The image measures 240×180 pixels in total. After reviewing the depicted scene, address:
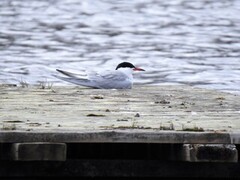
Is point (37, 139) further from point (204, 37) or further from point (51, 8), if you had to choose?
point (51, 8)

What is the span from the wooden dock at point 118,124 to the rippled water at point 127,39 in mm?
4965

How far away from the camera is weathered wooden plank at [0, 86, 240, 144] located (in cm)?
680

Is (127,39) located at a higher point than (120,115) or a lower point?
higher

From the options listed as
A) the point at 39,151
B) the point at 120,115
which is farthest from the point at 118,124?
the point at 39,151

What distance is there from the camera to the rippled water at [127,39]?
16.6 metres

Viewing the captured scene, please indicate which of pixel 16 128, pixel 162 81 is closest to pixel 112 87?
pixel 16 128

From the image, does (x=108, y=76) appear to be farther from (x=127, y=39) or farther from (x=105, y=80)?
(x=127, y=39)

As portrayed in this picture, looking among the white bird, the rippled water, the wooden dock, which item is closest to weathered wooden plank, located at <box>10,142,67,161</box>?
the wooden dock

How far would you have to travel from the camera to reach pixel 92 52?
64.8 ft

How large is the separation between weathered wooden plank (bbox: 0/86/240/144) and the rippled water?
451 centimetres

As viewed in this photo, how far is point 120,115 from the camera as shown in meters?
8.09

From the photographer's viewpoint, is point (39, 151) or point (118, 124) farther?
point (118, 124)

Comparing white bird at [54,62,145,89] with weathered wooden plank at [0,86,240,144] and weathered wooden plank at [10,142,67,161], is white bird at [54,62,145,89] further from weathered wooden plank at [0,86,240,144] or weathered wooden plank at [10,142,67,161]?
weathered wooden plank at [10,142,67,161]

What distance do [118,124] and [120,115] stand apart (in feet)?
2.11
